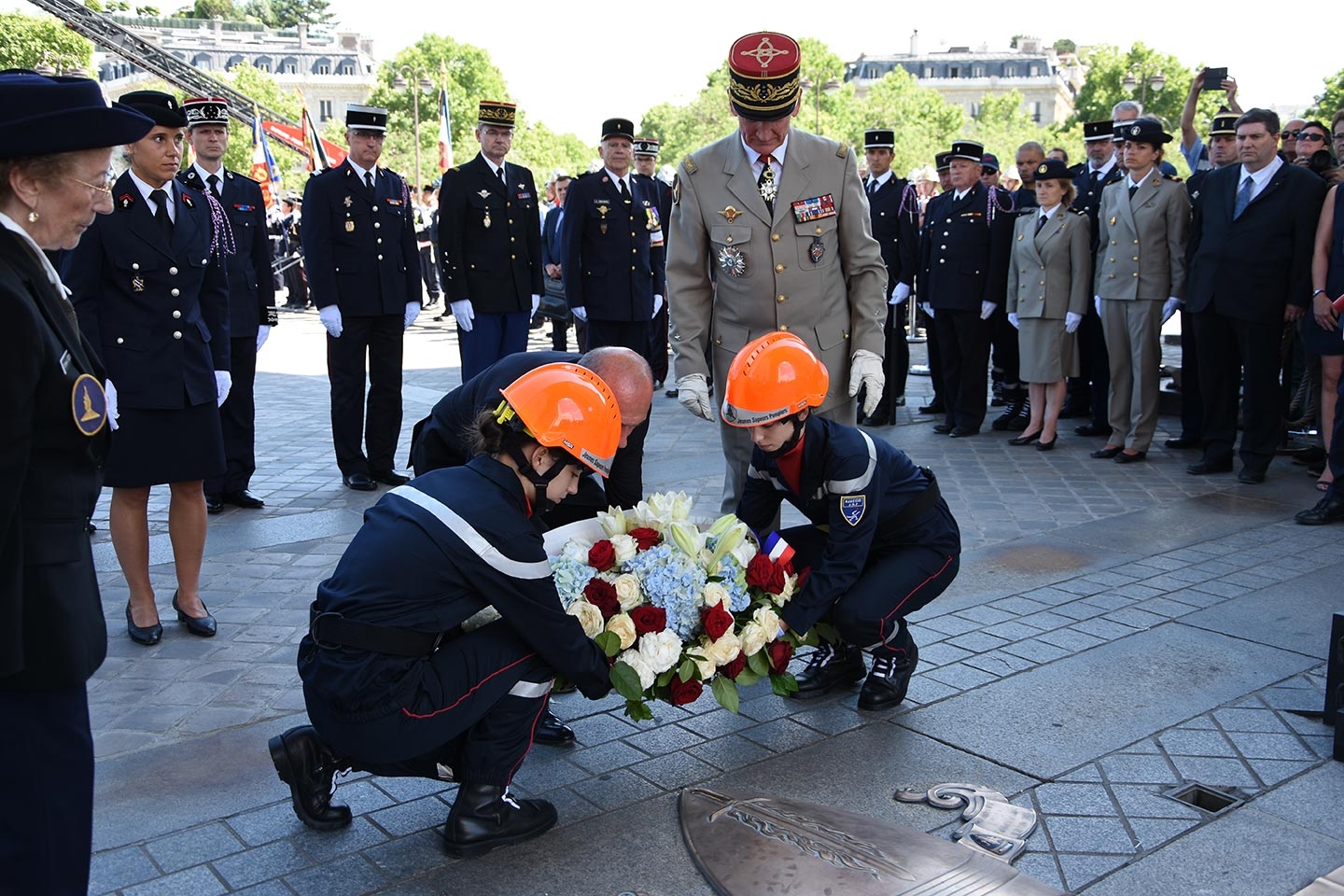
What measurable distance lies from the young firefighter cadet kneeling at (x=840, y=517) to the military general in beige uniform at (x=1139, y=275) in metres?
4.90

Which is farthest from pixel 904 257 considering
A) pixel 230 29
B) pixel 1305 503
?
pixel 230 29

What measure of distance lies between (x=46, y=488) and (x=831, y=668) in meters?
2.98

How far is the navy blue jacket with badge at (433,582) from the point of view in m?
3.06

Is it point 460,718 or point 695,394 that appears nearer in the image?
point 460,718

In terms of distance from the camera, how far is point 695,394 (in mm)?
4617

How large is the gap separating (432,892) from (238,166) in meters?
56.6

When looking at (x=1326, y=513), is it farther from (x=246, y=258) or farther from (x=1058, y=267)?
(x=246, y=258)

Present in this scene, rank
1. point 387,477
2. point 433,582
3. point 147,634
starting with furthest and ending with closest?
point 387,477
point 147,634
point 433,582

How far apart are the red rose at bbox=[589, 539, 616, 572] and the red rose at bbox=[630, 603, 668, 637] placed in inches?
7.7

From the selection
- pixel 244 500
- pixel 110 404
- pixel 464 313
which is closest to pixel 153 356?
pixel 110 404

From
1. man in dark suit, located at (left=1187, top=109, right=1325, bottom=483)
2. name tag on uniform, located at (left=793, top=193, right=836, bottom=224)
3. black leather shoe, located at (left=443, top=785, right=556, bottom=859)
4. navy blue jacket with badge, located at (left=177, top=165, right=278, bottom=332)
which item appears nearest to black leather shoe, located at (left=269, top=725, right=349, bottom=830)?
black leather shoe, located at (left=443, top=785, right=556, bottom=859)

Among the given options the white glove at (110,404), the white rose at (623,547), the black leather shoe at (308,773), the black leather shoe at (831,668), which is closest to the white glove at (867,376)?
the black leather shoe at (831,668)

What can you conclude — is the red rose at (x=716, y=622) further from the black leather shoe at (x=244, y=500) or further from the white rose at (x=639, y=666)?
the black leather shoe at (x=244, y=500)

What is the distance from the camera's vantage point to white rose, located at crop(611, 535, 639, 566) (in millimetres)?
3715
